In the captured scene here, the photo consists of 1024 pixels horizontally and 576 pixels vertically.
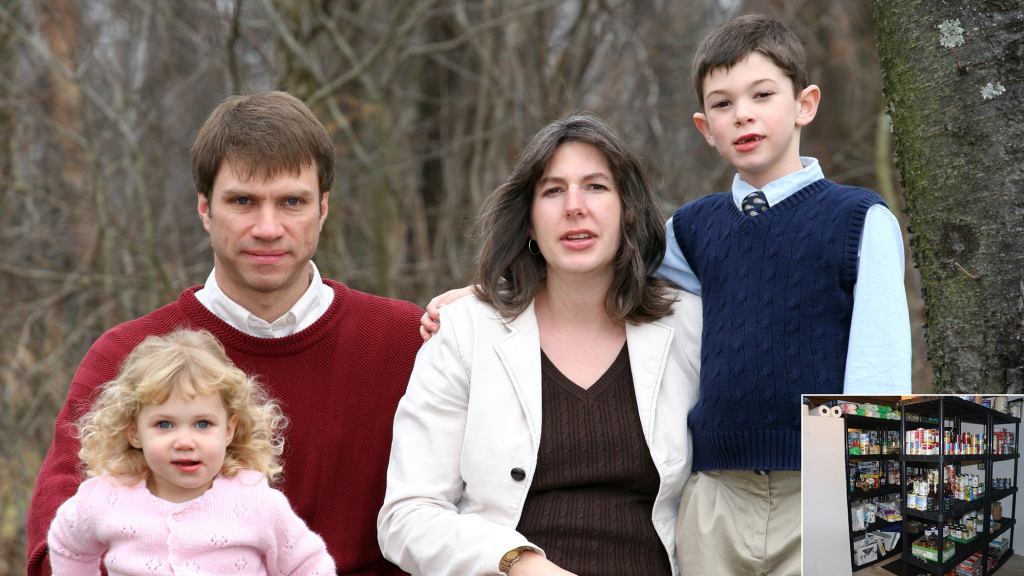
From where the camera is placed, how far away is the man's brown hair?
319 cm

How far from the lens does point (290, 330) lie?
10.9ft

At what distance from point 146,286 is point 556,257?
3.93 meters

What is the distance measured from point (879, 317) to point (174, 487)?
5.30 ft

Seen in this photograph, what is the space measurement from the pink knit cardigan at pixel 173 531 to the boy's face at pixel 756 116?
138 centimetres

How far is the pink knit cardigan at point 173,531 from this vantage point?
2.66 m

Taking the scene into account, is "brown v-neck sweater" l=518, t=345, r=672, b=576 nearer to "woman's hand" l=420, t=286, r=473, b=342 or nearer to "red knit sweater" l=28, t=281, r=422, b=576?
"woman's hand" l=420, t=286, r=473, b=342

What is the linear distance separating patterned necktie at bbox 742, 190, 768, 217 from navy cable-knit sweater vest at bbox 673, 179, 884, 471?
14mm

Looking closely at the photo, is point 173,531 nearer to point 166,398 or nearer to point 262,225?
point 166,398

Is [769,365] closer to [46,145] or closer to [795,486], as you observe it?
[795,486]

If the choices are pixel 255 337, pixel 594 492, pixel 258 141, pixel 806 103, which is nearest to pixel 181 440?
pixel 255 337

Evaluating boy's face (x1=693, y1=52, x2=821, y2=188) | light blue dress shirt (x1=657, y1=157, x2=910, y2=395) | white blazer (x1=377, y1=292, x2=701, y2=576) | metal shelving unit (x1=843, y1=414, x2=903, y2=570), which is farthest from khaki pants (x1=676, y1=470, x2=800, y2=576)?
boy's face (x1=693, y1=52, x2=821, y2=188)

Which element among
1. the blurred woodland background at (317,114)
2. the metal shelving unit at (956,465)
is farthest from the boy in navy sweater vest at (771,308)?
the blurred woodland background at (317,114)

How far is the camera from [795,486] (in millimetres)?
2842

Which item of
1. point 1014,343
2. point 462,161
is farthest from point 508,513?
point 462,161
